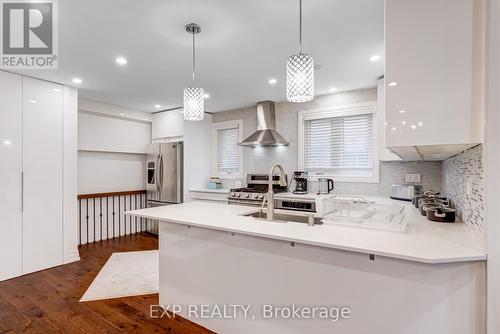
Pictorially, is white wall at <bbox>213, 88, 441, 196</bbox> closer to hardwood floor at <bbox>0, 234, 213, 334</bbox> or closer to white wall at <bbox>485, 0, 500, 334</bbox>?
white wall at <bbox>485, 0, 500, 334</bbox>

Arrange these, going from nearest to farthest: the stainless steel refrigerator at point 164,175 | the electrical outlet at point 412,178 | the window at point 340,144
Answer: the electrical outlet at point 412,178
the window at point 340,144
the stainless steel refrigerator at point 164,175

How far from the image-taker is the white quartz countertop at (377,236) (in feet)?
3.86

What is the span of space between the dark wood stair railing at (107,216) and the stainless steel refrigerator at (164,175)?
264mm

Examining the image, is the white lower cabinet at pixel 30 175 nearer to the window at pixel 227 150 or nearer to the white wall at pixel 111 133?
the white wall at pixel 111 133

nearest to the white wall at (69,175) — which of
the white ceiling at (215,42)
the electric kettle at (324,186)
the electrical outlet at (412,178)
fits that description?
the white ceiling at (215,42)

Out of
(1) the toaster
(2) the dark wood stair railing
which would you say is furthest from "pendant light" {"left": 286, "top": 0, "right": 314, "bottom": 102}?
(2) the dark wood stair railing

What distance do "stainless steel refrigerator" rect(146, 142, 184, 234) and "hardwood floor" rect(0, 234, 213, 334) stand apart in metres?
1.80

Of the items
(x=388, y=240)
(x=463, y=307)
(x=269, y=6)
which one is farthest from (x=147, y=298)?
(x=269, y=6)

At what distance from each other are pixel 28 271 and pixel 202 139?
3174mm

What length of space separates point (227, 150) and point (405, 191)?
3110mm

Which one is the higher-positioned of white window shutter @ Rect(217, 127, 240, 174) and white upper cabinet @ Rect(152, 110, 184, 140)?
white upper cabinet @ Rect(152, 110, 184, 140)

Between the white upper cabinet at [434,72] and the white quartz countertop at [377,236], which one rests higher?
the white upper cabinet at [434,72]

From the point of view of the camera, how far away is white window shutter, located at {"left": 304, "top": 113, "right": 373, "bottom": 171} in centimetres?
368

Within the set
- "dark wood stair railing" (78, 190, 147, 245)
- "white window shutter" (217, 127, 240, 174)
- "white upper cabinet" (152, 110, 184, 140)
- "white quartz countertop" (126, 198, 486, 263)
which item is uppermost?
"white upper cabinet" (152, 110, 184, 140)
